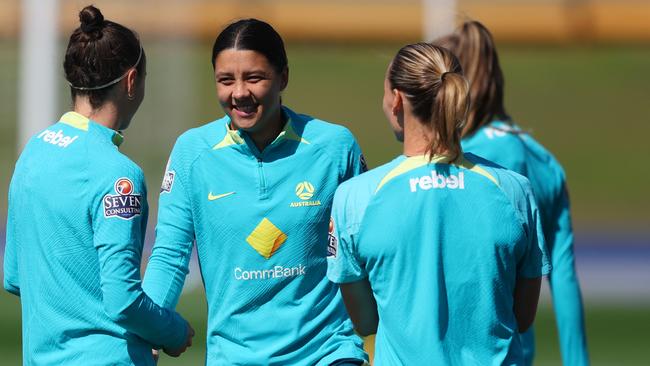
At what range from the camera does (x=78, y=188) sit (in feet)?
10.6

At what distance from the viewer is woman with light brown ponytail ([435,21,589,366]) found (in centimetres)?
465

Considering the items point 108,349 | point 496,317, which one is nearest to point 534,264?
point 496,317

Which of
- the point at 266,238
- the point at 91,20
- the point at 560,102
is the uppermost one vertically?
the point at 91,20

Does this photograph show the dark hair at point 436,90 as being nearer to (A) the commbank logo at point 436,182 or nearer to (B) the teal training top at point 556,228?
(A) the commbank logo at point 436,182

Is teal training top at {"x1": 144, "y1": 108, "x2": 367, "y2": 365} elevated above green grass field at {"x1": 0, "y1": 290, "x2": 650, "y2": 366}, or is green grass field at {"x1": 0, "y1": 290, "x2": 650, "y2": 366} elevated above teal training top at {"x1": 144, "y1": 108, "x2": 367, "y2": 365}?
teal training top at {"x1": 144, "y1": 108, "x2": 367, "y2": 365}

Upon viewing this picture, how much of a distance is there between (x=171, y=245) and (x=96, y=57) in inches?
25.3

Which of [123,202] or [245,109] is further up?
[245,109]

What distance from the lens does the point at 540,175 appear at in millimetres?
4680

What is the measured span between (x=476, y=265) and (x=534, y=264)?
0.21 meters

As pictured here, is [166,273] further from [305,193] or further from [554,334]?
[554,334]

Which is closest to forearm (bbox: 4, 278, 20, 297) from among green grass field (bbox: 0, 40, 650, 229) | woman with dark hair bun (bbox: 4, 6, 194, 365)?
woman with dark hair bun (bbox: 4, 6, 194, 365)

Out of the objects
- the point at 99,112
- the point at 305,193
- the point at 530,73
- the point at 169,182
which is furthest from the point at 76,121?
the point at 530,73

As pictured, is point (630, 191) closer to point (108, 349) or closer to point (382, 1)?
point (382, 1)

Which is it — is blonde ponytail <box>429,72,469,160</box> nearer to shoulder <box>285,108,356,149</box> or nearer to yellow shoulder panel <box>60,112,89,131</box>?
shoulder <box>285,108,356,149</box>
